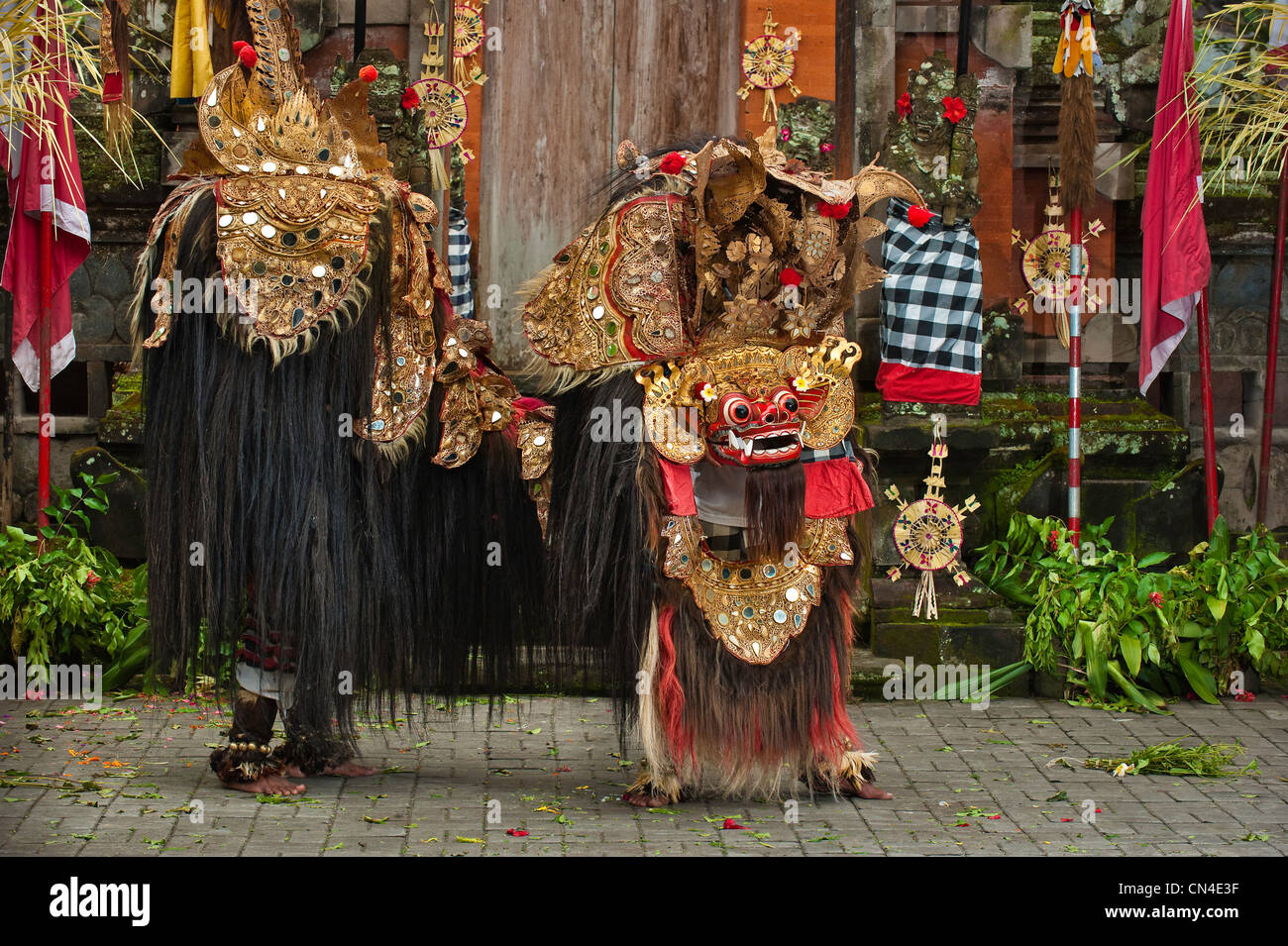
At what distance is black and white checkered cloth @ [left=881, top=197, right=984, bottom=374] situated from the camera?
282 inches

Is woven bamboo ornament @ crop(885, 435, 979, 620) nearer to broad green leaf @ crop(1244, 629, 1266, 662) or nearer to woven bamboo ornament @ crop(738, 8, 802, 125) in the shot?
broad green leaf @ crop(1244, 629, 1266, 662)

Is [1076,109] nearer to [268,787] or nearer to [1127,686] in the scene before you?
[1127,686]

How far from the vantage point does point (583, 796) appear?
5.42m

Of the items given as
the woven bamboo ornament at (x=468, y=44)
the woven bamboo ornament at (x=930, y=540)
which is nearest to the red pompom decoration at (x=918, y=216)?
the woven bamboo ornament at (x=930, y=540)

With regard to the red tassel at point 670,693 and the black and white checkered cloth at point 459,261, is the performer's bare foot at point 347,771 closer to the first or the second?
the red tassel at point 670,693

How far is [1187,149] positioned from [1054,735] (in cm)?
281

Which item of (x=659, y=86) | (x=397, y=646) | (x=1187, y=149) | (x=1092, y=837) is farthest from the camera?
(x=659, y=86)

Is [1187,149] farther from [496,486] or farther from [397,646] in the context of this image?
[397,646]

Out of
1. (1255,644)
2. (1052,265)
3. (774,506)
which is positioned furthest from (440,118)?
(1255,644)

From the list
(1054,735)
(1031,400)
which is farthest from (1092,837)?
(1031,400)

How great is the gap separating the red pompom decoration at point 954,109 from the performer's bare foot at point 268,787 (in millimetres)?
4370

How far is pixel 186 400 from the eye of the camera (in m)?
5.14

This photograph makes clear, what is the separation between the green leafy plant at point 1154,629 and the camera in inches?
275

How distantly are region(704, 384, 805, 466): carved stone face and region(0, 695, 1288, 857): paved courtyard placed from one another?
1.21m
